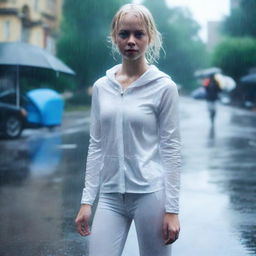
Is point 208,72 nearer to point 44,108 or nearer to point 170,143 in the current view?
point 44,108

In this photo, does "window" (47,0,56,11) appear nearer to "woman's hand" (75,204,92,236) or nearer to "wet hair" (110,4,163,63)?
"wet hair" (110,4,163,63)

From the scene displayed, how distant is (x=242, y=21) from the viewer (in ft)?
172

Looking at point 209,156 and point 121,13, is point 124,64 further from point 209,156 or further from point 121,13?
point 209,156

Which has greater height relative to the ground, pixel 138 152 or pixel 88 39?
pixel 138 152

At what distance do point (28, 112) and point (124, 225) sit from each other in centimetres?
1545

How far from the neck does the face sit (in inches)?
0.9

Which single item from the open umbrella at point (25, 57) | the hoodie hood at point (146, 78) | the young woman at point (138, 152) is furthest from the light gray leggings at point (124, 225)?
the open umbrella at point (25, 57)

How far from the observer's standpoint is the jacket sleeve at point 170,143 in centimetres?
294

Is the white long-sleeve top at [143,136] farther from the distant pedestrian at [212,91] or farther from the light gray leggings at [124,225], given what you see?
the distant pedestrian at [212,91]

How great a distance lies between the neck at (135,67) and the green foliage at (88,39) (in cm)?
4014

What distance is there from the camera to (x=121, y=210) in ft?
9.87

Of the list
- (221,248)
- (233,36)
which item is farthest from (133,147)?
(233,36)

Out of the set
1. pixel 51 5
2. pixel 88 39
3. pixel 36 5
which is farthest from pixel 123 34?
pixel 51 5

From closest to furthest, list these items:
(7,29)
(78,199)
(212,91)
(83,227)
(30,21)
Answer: (83,227)
(78,199)
(212,91)
(7,29)
(30,21)
